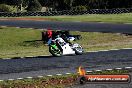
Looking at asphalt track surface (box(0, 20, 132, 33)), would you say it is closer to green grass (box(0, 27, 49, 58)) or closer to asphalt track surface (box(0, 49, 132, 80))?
green grass (box(0, 27, 49, 58))

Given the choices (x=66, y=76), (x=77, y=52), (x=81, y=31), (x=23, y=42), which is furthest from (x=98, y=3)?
(x=66, y=76)

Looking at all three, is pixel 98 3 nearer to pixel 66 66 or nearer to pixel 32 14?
pixel 32 14

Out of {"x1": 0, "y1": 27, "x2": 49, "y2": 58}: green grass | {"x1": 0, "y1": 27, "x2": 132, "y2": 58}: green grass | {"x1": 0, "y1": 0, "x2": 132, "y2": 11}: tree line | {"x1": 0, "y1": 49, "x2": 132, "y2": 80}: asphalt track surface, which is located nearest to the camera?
{"x1": 0, "y1": 49, "x2": 132, "y2": 80}: asphalt track surface

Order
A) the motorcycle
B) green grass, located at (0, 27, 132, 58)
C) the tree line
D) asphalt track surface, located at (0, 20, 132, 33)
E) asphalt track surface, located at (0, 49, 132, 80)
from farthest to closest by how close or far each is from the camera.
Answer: the tree line < asphalt track surface, located at (0, 20, 132, 33) < green grass, located at (0, 27, 132, 58) < the motorcycle < asphalt track surface, located at (0, 49, 132, 80)

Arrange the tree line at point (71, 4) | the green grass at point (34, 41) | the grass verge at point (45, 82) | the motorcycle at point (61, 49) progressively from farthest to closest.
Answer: the tree line at point (71, 4) → the green grass at point (34, 41) → the motorcycle at point (61, 49) → the grass verge at point (45, 82)

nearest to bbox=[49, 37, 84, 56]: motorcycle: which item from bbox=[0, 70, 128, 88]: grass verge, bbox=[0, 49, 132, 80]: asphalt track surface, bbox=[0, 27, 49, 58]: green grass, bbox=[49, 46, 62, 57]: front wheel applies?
bbox=[49, 46, 62, 57]: front wheel

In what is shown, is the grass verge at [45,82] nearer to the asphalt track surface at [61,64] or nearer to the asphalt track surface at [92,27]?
the asphalt track surface at [61,64]

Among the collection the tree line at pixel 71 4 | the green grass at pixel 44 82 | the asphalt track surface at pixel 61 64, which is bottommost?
the tree line at pixel 71 4

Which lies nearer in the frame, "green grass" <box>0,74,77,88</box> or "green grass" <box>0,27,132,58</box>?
"green grass" <box>0,74,77,88</box>

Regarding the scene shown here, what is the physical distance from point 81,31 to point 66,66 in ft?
54.7

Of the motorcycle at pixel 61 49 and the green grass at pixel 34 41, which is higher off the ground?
the motorcycle at pixel 61 49

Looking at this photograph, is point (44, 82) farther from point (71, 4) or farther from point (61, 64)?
point (71, 4)

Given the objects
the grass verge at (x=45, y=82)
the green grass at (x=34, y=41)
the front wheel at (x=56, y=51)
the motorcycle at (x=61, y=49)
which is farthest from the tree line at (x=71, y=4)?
the grass verge at (x=45, y=82)

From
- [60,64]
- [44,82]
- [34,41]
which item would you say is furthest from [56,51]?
[34,41]
